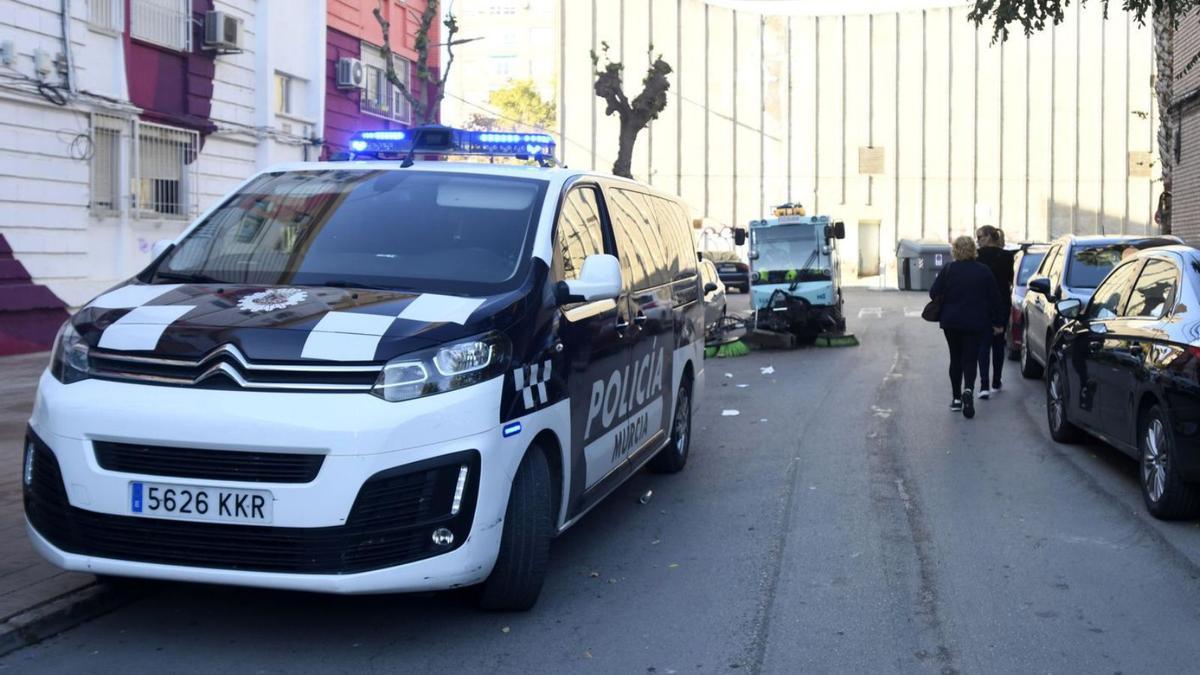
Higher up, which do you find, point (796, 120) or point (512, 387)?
point (796, 120)

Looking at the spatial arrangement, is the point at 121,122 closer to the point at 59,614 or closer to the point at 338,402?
the point at 59,614

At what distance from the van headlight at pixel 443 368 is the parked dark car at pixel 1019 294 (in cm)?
1261

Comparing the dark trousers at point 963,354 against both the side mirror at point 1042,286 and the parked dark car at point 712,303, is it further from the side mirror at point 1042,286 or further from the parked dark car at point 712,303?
the parked dark car at point 712,303

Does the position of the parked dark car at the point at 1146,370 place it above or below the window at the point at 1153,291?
below

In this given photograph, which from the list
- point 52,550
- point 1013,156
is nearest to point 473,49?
point 1013,156

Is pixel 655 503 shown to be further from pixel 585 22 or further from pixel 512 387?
pixel 585 22

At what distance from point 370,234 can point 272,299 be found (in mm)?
846

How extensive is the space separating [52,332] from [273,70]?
765cm

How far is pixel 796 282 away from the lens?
2206cm

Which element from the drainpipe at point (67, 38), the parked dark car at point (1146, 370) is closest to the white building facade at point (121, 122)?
the drainpipe at point (67, 38)

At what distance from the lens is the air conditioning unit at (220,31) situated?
65.3 feet

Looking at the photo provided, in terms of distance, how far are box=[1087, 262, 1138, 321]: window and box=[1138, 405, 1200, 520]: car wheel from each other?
4.70 feet

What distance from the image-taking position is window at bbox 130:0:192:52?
60.7 feet

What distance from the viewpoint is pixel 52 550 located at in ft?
16.4
